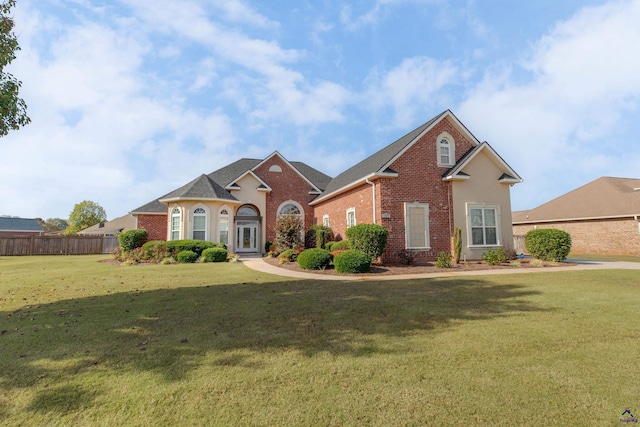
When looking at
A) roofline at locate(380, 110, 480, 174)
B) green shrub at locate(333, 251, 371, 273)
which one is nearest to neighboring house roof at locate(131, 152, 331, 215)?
roofline at locate(380, 110, 480, 174)

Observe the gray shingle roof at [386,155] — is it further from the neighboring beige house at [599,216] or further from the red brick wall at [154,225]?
the neighboring beige house at [599,216]

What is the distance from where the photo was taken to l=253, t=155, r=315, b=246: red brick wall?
24844 millimetres

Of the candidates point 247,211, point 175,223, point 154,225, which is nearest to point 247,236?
point 247,211

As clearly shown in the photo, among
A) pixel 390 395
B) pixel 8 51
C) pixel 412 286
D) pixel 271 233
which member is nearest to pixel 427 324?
pixel 390 395

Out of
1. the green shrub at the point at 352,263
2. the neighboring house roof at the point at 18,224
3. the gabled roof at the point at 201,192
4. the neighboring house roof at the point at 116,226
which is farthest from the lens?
the neighboring house roof at the point at 18,224

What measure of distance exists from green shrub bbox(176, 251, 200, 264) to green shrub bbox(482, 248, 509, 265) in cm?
1477

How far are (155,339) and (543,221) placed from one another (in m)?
31.4

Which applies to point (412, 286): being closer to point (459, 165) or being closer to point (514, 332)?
point (514, 332)

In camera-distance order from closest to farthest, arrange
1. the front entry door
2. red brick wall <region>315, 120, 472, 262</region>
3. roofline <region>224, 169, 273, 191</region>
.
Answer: red brick wall <region>315, 120, 472, 262</region>
roofline <region>224, 169, 273, 191</region>
the front entry door

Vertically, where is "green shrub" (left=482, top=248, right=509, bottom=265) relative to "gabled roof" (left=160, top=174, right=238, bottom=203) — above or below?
below

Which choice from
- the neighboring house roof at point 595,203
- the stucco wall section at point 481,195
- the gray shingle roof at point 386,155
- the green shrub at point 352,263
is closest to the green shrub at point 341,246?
the green shrub at point 352,263

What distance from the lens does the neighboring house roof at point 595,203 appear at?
74.3 feet

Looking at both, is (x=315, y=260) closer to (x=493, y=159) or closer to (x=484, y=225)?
(x=484, y=225)

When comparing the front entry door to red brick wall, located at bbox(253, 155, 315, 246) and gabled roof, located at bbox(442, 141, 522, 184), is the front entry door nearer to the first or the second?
red brick wall, located at bbox(253, 155, 315, 246)
